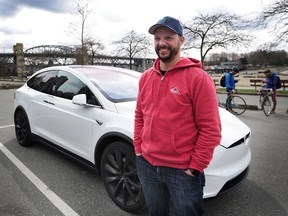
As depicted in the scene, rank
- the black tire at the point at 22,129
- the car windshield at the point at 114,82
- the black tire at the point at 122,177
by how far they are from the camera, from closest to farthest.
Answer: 1. the black tire at the point at 122,177
2. the car windshield at the point at 114,82
3. the black tire at the point at 22,129

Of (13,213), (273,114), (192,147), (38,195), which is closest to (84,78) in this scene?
(38,195)

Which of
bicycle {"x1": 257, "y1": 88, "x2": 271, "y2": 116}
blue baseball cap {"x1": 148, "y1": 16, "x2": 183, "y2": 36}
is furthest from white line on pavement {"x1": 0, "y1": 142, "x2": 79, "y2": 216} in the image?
bicycle {"x1": 257, "y1": 88, "x2": 271, "y2": 116}

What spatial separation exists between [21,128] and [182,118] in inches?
172

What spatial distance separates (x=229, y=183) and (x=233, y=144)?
389 millimetres

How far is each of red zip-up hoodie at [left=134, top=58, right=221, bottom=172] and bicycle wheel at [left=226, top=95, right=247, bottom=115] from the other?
27.5ft

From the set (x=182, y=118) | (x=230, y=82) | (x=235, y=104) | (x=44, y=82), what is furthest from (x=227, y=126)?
(x=230, y=82)

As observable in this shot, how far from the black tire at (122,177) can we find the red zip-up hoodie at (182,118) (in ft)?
3.20

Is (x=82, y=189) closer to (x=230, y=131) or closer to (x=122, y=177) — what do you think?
(x=122, y=177)

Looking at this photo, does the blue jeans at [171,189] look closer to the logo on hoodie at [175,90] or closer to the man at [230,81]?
the logo on hoodie at [175,90]

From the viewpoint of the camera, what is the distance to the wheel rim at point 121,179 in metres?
2.84

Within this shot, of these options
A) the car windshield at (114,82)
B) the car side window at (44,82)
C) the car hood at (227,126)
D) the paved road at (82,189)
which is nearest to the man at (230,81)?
the paved road at (82,189)

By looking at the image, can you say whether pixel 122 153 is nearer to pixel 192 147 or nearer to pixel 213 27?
pixel 192 147

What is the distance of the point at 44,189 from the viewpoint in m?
3.46

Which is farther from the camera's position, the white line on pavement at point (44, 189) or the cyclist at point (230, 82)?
the cyclist at point (230, 82)
